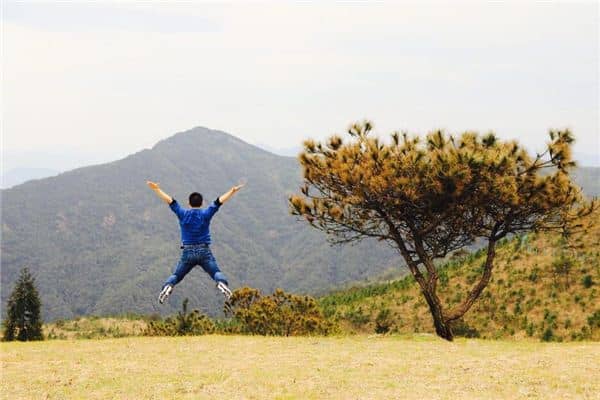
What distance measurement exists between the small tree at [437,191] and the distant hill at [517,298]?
6.79 meters

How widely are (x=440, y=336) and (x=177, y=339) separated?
9782 millimetres

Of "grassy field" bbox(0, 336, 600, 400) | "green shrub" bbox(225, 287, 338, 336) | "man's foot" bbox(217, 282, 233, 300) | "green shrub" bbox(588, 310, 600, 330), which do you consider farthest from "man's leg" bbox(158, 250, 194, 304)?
"green shrub" bbox(588, 310, 600, 330)

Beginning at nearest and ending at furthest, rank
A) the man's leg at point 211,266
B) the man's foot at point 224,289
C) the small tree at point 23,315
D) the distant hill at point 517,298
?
the man's foot at point 224,289, the man's leg at point 211,266, the small tree at point 23,315, the distant hill at point 517,298

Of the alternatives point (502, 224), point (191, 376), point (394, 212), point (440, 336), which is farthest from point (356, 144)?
point (191, 376)

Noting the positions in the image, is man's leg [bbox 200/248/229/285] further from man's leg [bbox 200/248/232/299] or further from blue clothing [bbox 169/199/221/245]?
blue clothing [bbox 169/199/221/245]

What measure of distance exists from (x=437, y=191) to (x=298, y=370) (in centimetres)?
904

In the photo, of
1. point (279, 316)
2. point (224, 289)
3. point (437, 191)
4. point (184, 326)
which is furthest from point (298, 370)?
point (184, 326)

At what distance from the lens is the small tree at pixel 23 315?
90.9 feet

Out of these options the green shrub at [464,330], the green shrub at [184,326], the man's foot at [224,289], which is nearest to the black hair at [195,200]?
the man's foot at [224,289]

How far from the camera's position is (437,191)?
68.0ft

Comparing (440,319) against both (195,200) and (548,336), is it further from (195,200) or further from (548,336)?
(195,200)

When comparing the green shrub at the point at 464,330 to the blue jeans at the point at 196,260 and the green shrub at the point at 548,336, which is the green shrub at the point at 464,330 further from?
the blue jeans at the point at 196,260

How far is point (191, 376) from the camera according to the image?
541 inches

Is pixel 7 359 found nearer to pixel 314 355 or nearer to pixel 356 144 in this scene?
pixel 314 355
